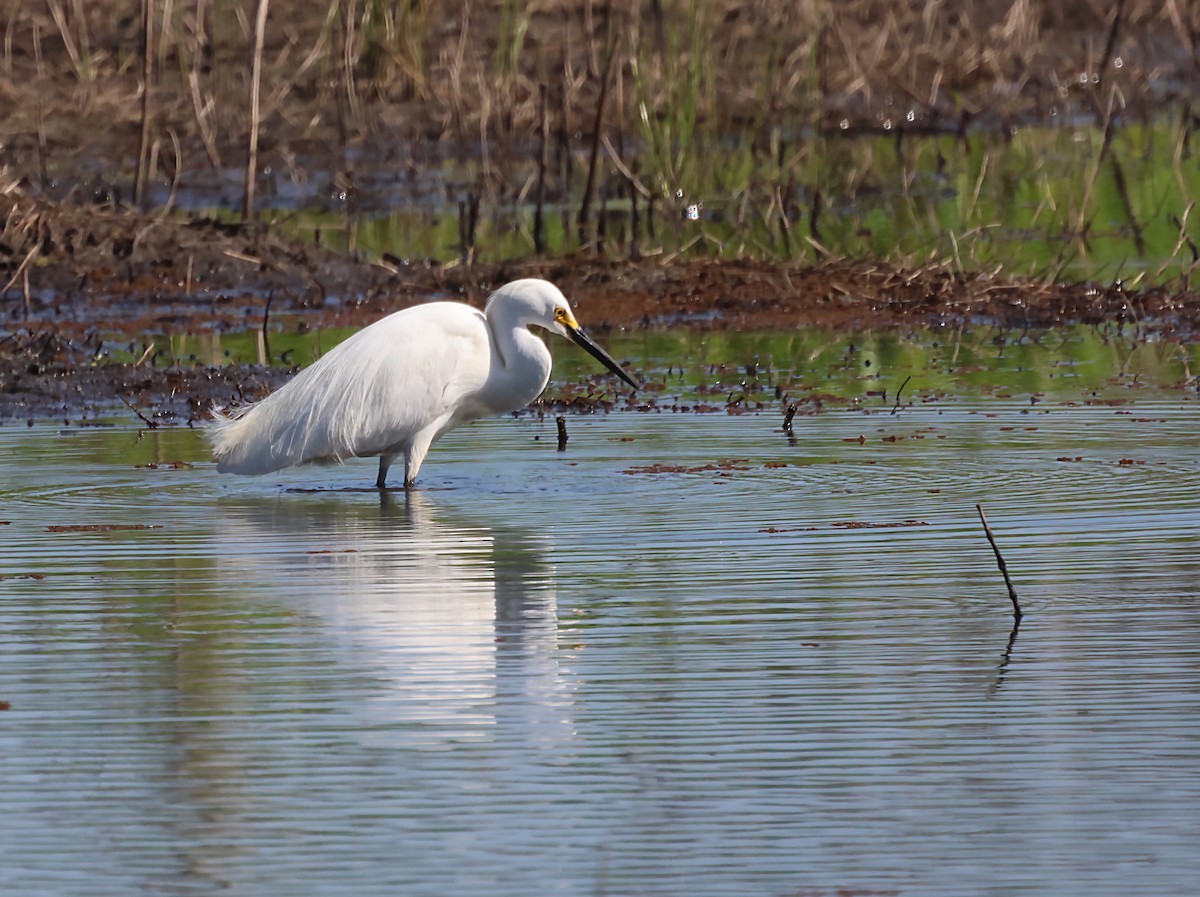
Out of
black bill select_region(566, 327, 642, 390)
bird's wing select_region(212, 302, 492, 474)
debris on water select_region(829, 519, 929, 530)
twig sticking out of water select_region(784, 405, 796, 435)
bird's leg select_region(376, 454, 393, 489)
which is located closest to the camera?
debris on water select_region(829, 519, 929, 530)

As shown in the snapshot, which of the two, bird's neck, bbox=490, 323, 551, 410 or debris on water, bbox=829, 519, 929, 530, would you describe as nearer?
debris on water, bbox=829, 519, 929, 530

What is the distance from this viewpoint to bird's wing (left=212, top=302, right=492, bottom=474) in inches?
353

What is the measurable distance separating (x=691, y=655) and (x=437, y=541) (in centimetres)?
205

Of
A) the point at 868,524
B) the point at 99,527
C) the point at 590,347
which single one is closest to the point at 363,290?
the point at 590,347

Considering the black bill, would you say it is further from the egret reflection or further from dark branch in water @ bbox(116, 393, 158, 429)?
dark branch in water @ bbox(116, 393, 158, 429)

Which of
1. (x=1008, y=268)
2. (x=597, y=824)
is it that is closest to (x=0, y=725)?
(x=597, y=824)

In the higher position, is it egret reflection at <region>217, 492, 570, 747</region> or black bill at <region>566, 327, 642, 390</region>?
black bill at <region>566, 327, 642, 390</region>

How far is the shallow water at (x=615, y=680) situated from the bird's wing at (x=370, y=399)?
0.71ft

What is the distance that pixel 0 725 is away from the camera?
5168 mm

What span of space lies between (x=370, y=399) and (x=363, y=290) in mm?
5844

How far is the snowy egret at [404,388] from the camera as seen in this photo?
8984 mm

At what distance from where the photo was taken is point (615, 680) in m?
5.45

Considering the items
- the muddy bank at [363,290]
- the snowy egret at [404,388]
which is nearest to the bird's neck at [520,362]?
the snowy egret at [404,388]

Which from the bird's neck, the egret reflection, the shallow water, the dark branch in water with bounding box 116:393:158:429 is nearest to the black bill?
the bird's neck
